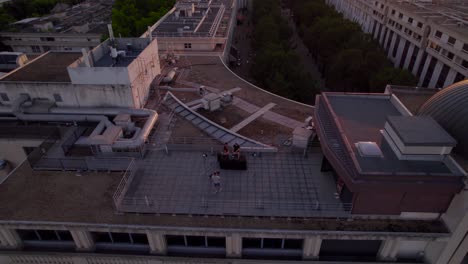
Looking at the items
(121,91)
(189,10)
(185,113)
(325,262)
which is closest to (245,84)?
(185,113)

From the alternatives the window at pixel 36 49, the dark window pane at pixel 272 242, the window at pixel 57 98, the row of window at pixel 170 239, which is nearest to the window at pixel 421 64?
the row of window at pixel 170 239

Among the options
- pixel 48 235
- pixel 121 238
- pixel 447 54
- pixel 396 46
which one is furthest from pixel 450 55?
pixel 48 235

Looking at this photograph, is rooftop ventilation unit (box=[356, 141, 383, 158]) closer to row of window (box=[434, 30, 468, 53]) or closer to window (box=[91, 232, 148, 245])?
window (box=[91, 232, 148, 245])

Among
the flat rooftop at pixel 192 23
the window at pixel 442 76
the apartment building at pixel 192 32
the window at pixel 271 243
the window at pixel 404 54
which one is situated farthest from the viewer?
the window at pixel 404 54

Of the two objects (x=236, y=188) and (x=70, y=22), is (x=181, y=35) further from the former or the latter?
(x=70, y=22)

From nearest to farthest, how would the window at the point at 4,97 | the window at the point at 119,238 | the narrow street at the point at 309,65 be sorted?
the window at the point at 119,238 → the window at the point at 4,97 → the narrow street at the point at 309,65

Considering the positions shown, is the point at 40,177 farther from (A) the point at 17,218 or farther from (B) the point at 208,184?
(B) the point at 208,184

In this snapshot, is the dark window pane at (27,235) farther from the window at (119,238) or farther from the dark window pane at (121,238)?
the dark window pane at (121,238)
